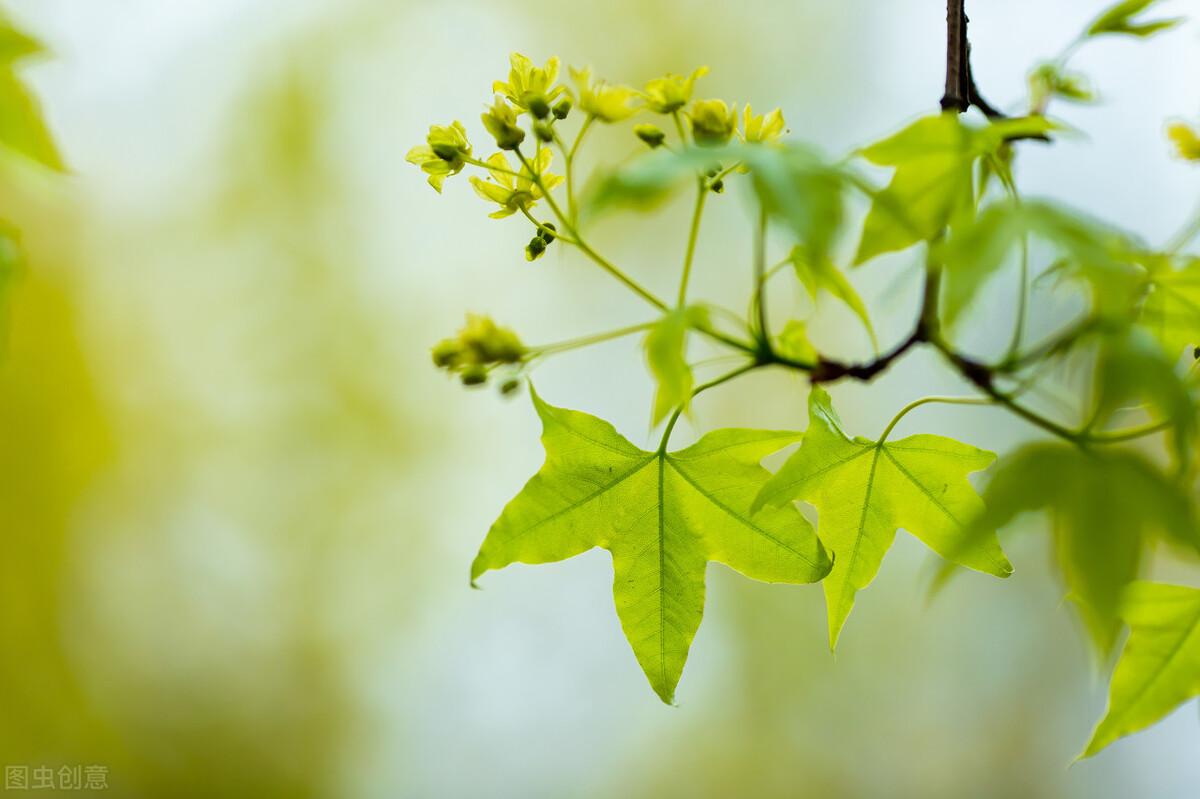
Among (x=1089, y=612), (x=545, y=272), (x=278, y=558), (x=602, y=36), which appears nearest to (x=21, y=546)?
(x=278, y=558)

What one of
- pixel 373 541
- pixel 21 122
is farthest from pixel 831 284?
pixel 373 541

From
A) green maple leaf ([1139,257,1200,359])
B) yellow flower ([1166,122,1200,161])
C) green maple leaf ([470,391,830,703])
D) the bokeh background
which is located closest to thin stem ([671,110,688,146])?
green maple leaf ([470,391,830,703])

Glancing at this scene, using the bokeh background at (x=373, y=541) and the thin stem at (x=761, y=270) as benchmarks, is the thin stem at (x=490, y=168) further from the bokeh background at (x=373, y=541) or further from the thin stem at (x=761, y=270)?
the bokeh background at (x=373, y=541)

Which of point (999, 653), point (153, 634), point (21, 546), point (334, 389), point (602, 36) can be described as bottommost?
point (999, 653)

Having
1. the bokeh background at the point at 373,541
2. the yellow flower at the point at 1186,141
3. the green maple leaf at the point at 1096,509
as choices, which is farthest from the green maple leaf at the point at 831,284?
the bokeh background at the point at 373,541

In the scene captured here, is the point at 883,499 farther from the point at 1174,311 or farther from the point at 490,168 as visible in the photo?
the point at 490,168

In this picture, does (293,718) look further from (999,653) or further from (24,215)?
(999,653)
